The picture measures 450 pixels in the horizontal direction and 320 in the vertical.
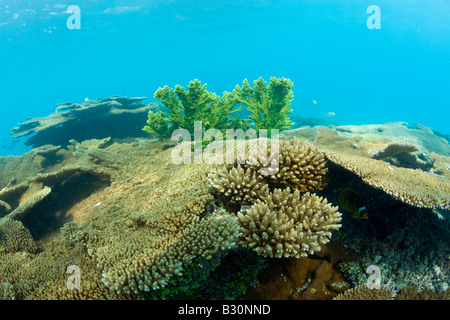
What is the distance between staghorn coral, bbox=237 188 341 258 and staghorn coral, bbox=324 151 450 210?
2.78 ft

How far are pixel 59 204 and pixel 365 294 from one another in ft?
20.1

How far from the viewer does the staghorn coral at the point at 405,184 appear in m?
2.74

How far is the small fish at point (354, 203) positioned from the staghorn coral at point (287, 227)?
7.5 inches

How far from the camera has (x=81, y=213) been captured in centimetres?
434

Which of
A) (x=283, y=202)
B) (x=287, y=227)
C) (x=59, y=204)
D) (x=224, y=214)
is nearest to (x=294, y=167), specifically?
(x=283, y=202)

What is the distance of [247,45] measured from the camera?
3349 inches

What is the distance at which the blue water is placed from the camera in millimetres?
35562

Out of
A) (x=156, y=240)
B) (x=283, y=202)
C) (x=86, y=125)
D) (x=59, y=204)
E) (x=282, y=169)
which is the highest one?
(x=282, y=169)

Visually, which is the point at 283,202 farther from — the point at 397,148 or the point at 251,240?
the point at 397,148

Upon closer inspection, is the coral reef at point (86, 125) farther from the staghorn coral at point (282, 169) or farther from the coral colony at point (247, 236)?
the staghorn coral at point (282, 169)

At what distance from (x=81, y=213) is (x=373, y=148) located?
686cm

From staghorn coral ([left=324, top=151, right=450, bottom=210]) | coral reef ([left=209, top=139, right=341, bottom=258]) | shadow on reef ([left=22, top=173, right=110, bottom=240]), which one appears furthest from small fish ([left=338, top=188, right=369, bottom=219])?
shadow on reef ([left=22, top=173, right=110, bottom=240])

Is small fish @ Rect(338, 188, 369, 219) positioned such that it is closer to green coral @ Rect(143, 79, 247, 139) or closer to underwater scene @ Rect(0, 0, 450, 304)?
underwater scene @ Rect(0, 0, 450, 304)

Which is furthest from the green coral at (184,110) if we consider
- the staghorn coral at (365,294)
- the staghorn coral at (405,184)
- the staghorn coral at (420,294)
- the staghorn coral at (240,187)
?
the staghorn coral at (420,294)
